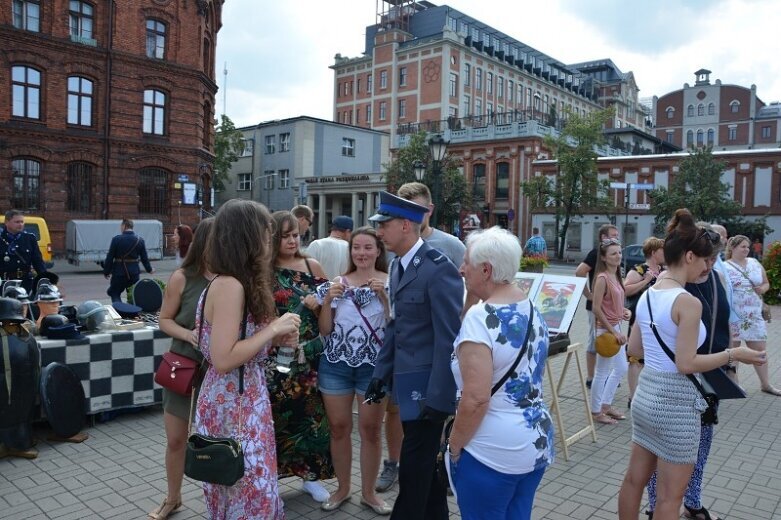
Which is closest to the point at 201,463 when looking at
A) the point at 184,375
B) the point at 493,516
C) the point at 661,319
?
the point at 184,375

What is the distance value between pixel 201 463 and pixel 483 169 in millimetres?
48543

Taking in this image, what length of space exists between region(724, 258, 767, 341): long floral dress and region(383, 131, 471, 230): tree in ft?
112

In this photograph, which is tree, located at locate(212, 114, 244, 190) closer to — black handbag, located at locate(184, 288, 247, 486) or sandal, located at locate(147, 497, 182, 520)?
sandal, located at locate(147, 497, 182, 520)

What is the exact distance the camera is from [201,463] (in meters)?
2.73

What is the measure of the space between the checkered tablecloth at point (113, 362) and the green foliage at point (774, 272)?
16.8m

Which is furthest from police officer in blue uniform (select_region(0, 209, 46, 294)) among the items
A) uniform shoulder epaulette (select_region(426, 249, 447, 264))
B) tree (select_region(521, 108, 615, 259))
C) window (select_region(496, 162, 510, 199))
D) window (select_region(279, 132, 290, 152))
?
window (select_region(279, 132, 290, 152))

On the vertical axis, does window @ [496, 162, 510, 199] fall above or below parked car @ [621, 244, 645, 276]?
above

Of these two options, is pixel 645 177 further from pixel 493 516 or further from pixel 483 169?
pixel 493 516

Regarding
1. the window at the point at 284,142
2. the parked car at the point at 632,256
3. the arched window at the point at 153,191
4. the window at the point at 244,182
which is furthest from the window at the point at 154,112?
the window at the point at 244,182

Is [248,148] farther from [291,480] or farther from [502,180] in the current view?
[291,480]

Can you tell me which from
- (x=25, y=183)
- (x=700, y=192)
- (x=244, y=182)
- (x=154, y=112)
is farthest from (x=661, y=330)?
(x=244, y=182)

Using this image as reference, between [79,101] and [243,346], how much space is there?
3136cm

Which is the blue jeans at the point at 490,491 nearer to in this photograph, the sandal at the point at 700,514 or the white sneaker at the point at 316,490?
the white sneaker at the point at 316,490

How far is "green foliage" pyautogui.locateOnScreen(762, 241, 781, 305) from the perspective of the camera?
17.0 meters
